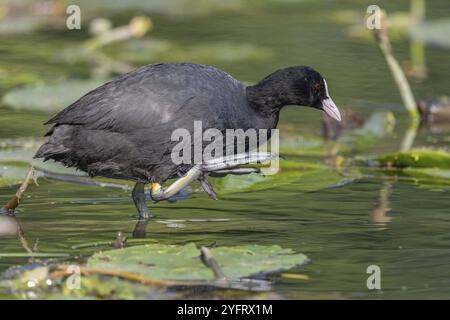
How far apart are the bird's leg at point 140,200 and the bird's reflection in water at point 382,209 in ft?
4.50

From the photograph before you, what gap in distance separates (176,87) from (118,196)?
3.81 ft

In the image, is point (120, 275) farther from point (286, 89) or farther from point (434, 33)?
point (434, 33)

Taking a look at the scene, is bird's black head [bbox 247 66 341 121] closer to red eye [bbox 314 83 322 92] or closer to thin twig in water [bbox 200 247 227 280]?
red eye [bbox 314 83 322 92]

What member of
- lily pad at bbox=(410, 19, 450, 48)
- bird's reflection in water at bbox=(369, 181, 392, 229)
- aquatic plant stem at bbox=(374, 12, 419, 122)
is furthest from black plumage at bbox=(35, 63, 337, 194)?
lily pad at bbox=(410, 19, 450, 48)

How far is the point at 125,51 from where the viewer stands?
40.1 feet

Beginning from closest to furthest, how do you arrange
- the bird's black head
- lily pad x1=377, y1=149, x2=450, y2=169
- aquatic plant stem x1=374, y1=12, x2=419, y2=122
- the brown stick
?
the brown stick
the bird's black head
lily pad x1=377, y1=149, x2=450, y2=169
aquatic plant stem x1=374, y1=12, x2=419, y2=122

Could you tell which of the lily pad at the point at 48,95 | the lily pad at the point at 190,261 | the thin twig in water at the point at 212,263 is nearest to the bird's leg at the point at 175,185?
the lily pad at the point at 190,261

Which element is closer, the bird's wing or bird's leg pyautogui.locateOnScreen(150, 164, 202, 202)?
the bird's wing

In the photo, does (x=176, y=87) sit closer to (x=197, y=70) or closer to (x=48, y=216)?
(x=197, y=70)

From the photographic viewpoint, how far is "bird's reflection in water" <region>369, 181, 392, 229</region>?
22.8 feet

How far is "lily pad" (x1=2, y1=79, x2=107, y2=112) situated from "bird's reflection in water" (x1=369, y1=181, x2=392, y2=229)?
3034 millimetres

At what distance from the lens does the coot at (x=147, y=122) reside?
6621 millimetres

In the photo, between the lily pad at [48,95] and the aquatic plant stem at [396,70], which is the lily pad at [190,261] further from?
the lily pad at [48,95]
